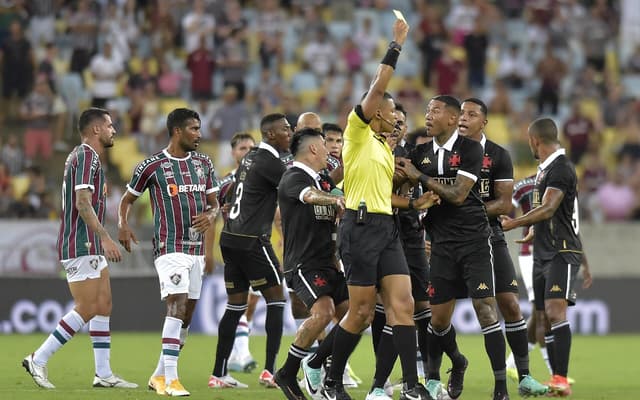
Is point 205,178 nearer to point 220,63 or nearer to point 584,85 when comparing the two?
point 220,63

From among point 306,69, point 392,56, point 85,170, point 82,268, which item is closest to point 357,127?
point 392,56

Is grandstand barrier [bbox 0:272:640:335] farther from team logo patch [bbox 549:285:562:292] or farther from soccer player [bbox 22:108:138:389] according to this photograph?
team logo patch [bbox 549:285:562:292]

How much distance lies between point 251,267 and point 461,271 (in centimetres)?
235

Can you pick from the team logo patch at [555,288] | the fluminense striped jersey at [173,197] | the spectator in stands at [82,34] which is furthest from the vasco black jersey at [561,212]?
the spectator in stands at [82,34]

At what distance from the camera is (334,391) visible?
395 inches

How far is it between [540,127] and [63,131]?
12764 millimetres

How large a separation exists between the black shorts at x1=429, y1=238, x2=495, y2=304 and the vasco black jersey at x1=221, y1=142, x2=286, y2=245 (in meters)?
1.89

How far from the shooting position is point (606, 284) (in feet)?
67.0

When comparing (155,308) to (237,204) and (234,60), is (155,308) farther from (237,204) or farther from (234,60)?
(237,204)

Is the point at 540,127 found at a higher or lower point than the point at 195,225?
higher

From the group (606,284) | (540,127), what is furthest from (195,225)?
(606,284)

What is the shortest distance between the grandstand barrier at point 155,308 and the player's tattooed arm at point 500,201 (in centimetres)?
883

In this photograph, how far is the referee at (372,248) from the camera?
9.56m

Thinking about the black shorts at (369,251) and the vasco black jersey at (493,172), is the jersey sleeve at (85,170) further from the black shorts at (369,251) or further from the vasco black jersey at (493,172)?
the vasco black jersey at (493,172)
